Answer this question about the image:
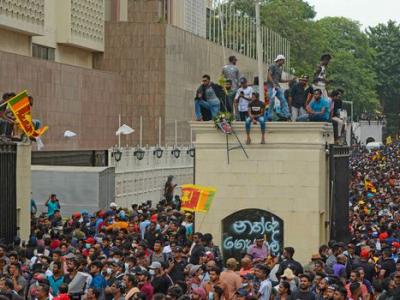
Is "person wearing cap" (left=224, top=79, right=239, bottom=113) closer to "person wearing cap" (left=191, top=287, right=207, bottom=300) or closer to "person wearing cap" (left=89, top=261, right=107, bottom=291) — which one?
"person wearing cap" (left=89, top=261, right=107, bottom=291)

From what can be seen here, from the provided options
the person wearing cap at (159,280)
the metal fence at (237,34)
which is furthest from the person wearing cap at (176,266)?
the metal fence at (237,34)

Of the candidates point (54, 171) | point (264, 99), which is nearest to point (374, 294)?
point (264, 99)

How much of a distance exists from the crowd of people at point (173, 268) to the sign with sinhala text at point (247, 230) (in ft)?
2.43

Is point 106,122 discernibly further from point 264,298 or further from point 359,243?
point 264,298

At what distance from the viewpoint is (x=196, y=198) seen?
25.3 m

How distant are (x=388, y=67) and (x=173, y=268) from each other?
13106cm

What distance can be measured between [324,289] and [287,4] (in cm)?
9897

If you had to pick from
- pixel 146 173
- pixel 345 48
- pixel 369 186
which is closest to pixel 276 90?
pixel 369 186

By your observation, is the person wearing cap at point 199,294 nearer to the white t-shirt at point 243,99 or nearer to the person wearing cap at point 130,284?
the person wearing cap at point 130,284

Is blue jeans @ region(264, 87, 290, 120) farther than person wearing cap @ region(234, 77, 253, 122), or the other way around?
blue jeans @ region(264, 87, 290, 120)

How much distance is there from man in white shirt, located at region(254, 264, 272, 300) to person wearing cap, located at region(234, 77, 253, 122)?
9.28 m

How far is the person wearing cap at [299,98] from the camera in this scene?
92.5 ft

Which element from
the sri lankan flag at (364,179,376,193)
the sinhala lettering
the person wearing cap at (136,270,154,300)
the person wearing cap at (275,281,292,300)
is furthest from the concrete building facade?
the person wearing cap at (275,281,292,300)

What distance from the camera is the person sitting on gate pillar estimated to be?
2652 centimetres
